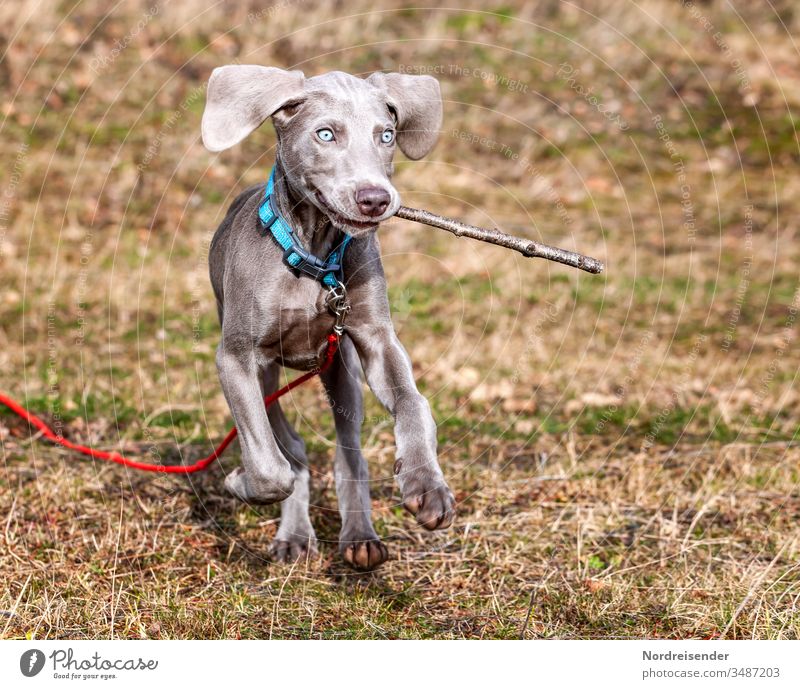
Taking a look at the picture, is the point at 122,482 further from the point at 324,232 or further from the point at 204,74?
the point at 204,74

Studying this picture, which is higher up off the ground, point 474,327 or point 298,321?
point 298,321

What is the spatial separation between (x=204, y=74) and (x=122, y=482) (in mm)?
7995

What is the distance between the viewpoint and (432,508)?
361 cm

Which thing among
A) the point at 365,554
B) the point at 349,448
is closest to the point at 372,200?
the point at 349,448

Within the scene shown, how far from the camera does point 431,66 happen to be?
41.3 feet

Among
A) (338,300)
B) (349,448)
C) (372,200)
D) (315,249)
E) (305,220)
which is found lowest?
(349,448)

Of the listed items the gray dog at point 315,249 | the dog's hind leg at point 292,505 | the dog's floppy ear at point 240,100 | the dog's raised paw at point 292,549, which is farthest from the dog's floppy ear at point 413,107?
the dog's raised paw at point 292,549

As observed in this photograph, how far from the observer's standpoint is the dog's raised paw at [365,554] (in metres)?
4.77

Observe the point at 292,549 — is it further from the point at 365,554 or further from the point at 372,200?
the point at 372,200

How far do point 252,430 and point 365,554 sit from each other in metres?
0.95

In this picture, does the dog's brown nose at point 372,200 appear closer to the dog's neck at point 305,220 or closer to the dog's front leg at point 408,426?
the dog's neck at point 305,220

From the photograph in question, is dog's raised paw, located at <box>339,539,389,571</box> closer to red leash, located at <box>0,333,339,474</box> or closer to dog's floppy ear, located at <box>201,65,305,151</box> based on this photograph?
red leash, located at <box>0,333,339,474</box>

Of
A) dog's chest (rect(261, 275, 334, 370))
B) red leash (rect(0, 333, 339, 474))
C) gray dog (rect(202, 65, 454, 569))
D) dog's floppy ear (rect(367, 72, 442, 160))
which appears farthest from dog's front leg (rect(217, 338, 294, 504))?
dog's floppy ear (rect(367, 72, 442, 160))
